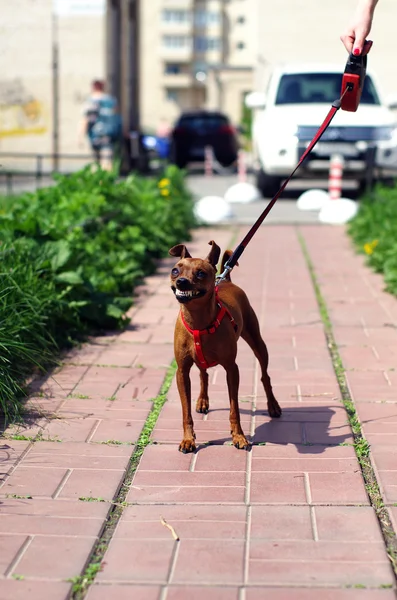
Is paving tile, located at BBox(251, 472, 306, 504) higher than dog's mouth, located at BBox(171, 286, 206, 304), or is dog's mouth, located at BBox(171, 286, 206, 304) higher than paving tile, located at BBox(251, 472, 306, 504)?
dog's mouth, located at BBox(171, 286, 206, 304)

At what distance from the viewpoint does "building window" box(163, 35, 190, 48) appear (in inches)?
3519

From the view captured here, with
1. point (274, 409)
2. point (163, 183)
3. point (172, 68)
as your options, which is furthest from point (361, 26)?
point (172, 68)

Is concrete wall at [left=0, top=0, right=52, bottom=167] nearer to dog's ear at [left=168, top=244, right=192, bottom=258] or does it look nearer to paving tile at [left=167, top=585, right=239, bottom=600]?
dog's ear at [left=168, top=244, right=192, bottom=258]

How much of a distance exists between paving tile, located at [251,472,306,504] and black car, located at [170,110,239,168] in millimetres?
22238

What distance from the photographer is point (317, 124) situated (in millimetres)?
13859

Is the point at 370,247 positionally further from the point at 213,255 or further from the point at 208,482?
the point at 208,482

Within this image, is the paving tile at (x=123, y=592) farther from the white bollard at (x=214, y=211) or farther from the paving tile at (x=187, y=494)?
the white bollard at (x=214, y=211)

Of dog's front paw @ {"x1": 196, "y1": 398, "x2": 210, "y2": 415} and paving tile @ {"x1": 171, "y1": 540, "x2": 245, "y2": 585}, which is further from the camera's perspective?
dog's front paw @ {"x1": 196, "y1": 398, "x2": 210, "y2": 415}

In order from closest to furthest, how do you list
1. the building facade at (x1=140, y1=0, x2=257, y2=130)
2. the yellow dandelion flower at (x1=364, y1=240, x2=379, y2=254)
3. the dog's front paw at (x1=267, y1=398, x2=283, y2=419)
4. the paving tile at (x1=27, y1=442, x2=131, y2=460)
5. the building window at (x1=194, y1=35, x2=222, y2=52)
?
the paving tile at (x1=27, y1=442, x2=131, y2=460), the dog's front paw at (x1=267, y1=398, x2=283, y2=419), the yellow dandelion flower at (x1=364, y1=240, x2=379, y2=254), the building facade at (x1=140, y1=0, x2=257, y2=130), the building window at (x1=194, y1=35, x2=222, y2=52)

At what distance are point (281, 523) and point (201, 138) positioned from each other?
24.0 metres

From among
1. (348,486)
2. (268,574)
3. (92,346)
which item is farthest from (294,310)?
(268,574)

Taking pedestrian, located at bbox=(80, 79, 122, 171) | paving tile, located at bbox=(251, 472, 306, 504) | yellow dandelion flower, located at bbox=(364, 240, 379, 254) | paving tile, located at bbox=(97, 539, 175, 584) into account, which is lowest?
paving tile, located at bbox=(251, 472, 306, 504)

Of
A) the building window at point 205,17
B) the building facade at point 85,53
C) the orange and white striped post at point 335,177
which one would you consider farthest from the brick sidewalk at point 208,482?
the building window at point 205,17

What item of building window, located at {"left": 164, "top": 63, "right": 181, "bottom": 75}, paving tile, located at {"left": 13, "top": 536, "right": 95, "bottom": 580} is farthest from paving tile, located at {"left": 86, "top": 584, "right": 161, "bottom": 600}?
building window, located at {"left": 164, "top": 63, "right": 181, "bottom": 75}
